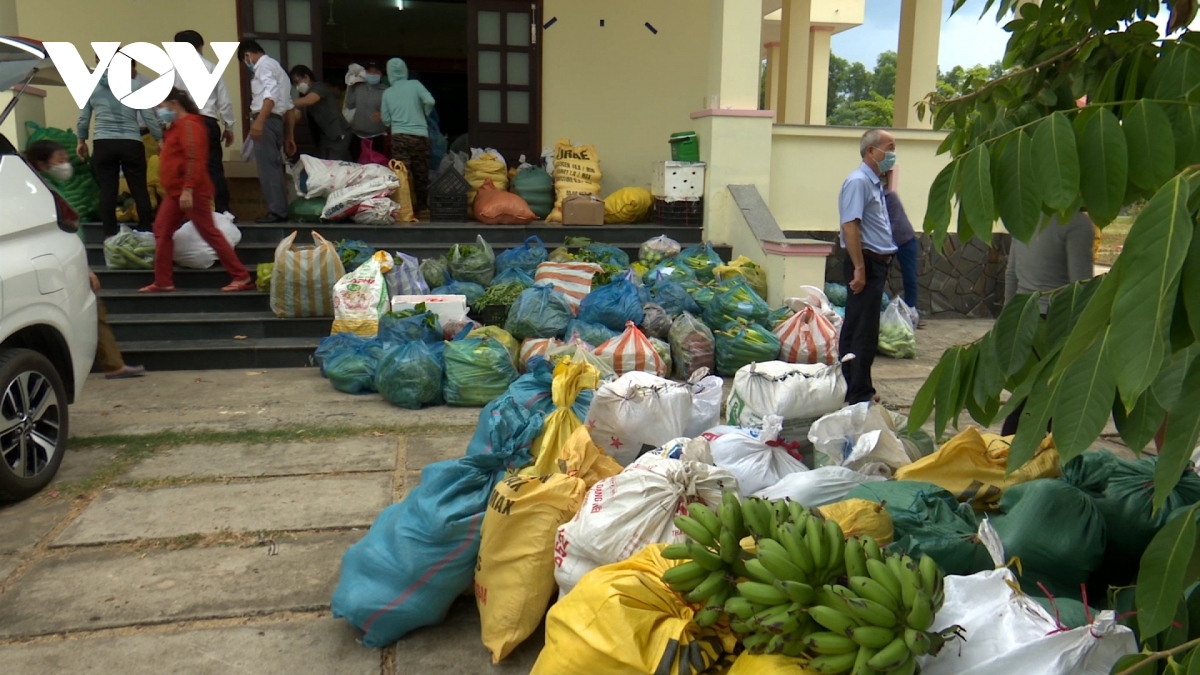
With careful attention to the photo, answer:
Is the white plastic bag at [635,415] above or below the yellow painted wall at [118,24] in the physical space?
below

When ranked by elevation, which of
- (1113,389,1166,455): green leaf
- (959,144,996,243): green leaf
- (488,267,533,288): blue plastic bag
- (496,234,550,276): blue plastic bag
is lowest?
(488,267,533,288): blue plastic bag

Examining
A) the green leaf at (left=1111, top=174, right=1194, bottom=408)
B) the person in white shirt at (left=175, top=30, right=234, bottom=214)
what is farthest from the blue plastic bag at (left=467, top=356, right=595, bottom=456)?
the person in white shirt at (left=175, top=30, right=234, bottom=214)

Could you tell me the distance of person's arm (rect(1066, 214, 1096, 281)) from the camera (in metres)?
4.54

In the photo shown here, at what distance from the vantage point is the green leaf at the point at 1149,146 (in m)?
1.47

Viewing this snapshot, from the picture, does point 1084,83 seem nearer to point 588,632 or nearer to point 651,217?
point 588,632

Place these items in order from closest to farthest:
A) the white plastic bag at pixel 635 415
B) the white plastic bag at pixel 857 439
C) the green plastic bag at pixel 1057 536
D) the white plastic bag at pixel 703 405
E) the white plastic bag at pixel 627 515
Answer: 1. the green plastic bag at pixel 1057 536
2. the white plastic bag at pixel 627 515
3. the white plastic bag at pixel 857 439
4. the white plastic bag at pixel 635 415
5. the white plastic bag at pixel 703 405

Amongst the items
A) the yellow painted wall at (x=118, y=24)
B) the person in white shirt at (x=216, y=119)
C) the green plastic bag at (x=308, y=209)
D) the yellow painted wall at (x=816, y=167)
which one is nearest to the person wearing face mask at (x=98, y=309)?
the person in white shirt at (x=216, y=119)

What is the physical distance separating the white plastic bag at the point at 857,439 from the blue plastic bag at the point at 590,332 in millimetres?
3074

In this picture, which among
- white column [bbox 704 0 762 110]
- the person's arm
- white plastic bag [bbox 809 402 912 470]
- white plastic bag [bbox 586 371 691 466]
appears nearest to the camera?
white plastic bag [bbox 809 402 912 470]

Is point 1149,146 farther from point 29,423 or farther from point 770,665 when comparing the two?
point 29,423

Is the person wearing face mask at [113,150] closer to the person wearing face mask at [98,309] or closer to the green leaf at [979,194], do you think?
the person wearing face mask at [98,309]

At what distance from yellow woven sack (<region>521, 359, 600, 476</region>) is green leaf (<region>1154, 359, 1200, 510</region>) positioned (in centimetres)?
248

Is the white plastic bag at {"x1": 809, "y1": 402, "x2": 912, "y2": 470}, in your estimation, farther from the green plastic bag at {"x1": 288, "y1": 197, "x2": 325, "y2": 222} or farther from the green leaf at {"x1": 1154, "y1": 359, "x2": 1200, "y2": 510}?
the green plastic bag at {"x1": 288, "y1": 197, "x2": 325, "y2": 222}

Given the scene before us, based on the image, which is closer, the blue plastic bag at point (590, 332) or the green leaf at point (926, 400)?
the green leaf at point (926, 400)
